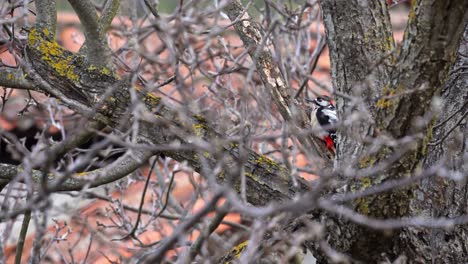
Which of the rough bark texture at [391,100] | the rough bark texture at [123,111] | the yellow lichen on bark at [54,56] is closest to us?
the rough bark texture at [391,100]

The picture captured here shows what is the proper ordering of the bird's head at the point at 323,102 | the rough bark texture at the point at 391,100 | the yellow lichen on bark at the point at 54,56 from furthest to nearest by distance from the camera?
the bird's head at the point at 323,102, the yellow lichen on bark at the point at 54,56, the rough bark texture at the point at 391,100

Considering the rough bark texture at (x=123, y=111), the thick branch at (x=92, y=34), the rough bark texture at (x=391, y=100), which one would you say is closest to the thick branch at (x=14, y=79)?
the rough bark texture at (x=123, y=111)

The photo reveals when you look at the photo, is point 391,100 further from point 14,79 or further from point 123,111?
point 14,79

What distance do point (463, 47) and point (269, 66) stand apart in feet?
3.38

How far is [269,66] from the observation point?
4.33 m

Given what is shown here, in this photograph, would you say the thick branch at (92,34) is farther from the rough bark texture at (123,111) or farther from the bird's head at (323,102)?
the bird's head at (323,102)

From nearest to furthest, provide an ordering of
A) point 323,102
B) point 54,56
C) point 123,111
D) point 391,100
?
point 391,100 < point 123,111 < point 54,56 < point 323,102

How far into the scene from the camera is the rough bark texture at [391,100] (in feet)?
9.29

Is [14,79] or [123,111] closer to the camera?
[123,111]

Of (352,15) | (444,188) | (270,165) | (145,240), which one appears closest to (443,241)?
(444,188)

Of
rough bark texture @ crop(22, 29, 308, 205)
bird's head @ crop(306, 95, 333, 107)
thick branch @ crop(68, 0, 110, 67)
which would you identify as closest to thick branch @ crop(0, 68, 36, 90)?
rough bark texture @ crop(22, 29, 308, 205)

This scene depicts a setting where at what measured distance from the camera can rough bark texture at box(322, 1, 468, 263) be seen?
283 centimetres

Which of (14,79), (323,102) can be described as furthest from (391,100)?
(323,102)

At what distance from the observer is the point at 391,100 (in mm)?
2961
